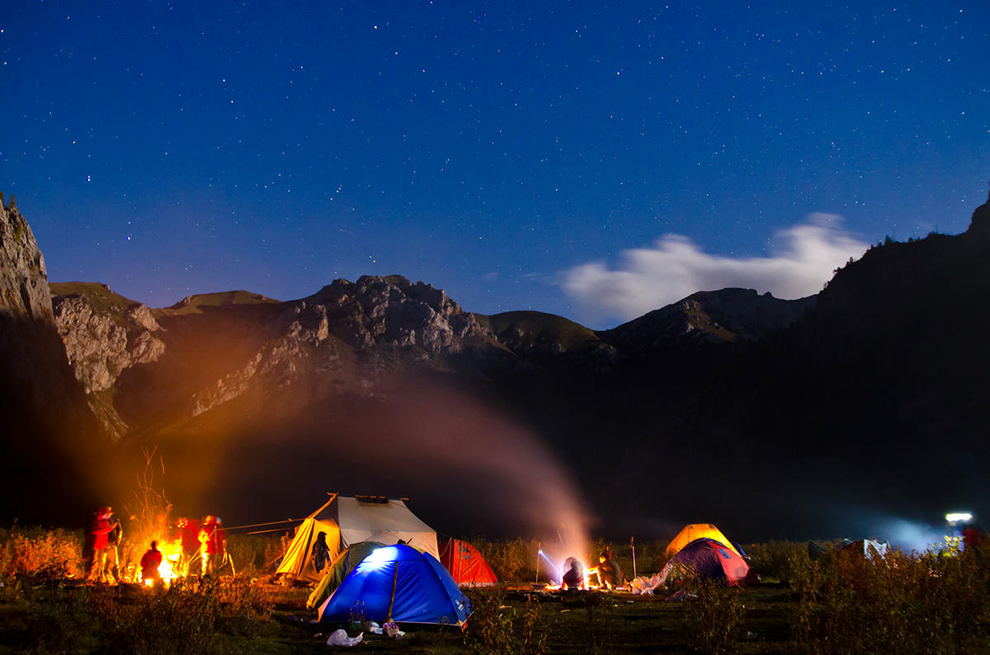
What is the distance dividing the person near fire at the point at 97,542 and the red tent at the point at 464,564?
10345 mm

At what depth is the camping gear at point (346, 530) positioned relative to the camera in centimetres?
2117

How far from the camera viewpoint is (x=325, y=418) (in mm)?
92688

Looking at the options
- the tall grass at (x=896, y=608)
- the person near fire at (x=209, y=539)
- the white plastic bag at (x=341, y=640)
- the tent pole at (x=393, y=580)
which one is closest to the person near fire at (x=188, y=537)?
the person near fire at (x=209, y=539)

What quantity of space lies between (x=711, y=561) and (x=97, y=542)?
61.6 feet

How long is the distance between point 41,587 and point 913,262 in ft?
259

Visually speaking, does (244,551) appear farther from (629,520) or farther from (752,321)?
(752,321)

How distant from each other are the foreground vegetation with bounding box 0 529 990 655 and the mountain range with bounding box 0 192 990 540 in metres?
32.9

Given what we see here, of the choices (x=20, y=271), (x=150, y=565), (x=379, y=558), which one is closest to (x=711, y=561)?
(x=379, y=558)

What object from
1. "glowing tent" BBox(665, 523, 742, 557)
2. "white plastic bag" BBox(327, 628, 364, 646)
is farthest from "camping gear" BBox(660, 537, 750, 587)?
"white plastic bag" BBox(327, 628, 364, 646)

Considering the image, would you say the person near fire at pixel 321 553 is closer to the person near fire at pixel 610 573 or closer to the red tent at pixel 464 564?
the red tent at pixel 464 564

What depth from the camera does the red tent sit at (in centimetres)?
2244

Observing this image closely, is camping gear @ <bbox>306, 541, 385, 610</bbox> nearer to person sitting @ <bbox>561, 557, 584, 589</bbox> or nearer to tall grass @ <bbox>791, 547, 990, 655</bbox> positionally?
person sitting @ <bbox>561, 557, 584, 589</bbox>

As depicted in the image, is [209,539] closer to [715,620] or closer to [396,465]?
[715,620]

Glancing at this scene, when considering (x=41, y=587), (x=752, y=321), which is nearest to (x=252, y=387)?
(x=41, y=587)
